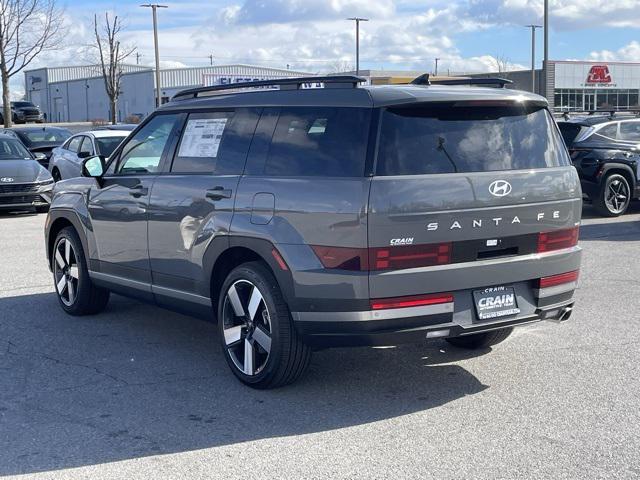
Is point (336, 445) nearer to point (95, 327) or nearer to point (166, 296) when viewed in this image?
point (166, 296)

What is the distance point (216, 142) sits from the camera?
617 centimetres

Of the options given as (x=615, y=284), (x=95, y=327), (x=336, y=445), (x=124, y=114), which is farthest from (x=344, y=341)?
(x=124, y=114)

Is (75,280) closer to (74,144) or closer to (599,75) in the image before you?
(74,144)

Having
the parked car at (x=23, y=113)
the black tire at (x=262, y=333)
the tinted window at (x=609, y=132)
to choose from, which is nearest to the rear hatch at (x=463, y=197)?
the black tire at (x=262, y=333)

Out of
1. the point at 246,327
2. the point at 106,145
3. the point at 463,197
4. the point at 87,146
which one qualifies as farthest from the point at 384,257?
the point at 87,146

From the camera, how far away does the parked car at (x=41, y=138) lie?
2181 centimetres

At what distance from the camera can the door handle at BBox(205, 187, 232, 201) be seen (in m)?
5.81

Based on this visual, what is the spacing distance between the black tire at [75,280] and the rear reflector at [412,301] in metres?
3.52

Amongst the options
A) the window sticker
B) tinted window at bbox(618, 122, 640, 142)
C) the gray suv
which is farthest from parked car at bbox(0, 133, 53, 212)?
the gray suv

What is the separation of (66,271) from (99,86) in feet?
251

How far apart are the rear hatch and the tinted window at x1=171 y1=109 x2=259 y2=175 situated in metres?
1.19

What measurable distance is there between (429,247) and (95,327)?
3.67 m

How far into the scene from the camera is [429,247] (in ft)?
16.7

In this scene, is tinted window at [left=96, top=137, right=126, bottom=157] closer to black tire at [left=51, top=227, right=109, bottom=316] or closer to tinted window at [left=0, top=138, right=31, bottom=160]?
tinted window at [left=0, top=138, right=31, bottom=160]
